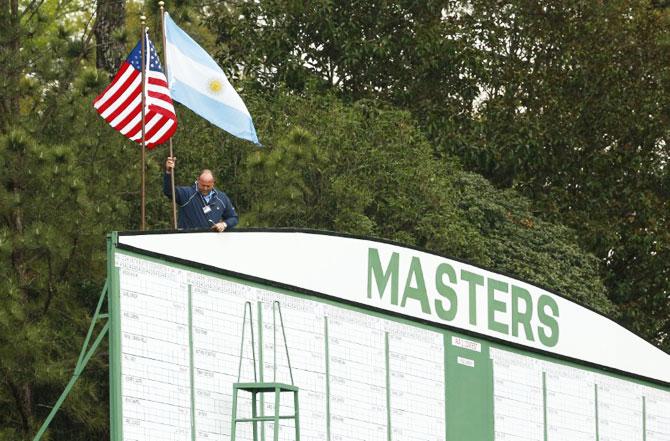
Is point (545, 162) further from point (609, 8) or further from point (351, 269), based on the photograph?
point (351, 269)

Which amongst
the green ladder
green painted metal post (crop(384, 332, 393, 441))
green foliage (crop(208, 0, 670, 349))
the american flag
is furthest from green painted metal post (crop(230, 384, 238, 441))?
green foliage (crop(208, 0, 670, 349))

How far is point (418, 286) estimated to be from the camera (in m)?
17.8

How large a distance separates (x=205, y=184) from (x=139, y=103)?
1273 millimetres

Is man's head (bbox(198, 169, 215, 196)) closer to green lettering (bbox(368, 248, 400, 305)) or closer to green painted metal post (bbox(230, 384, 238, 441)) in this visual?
green lettering (bbox(368, 248, 400, 305))

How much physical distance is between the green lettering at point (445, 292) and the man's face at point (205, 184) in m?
2.71

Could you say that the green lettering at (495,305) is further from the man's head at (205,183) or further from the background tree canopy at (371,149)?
the background tree canopy at (371,149)

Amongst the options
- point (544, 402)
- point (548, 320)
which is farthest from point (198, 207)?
point (544, 402)

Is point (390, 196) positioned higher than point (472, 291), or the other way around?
point (390, 196)

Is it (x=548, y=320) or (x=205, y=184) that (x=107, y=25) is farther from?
(x=548, y=320)

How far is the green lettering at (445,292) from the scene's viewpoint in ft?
59.2

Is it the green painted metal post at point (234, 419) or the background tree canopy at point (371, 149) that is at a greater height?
the background tree canopy at point (371, 149)

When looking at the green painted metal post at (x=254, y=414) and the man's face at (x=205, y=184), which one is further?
the man's face at (x=205, y=184)

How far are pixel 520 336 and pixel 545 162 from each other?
43.2 ft

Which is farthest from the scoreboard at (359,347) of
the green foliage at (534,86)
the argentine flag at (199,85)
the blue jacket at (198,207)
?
the green foliage at (534,86)
